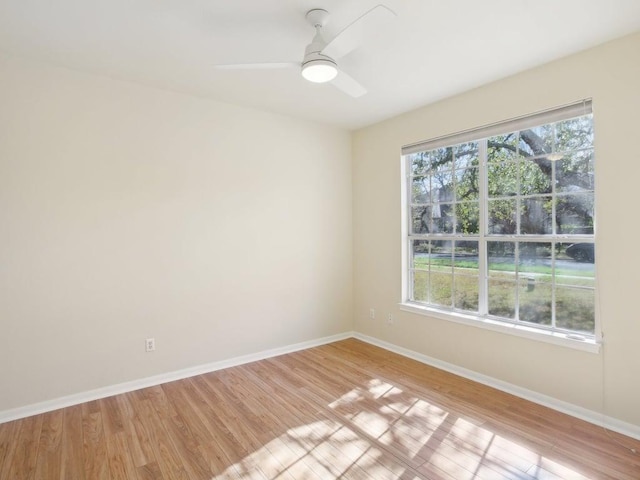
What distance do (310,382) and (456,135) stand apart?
264 centimetres

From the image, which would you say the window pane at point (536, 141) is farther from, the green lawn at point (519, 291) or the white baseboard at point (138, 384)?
the white baseboard at point (138, 384)

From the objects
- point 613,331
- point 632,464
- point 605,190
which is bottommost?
point 632,464

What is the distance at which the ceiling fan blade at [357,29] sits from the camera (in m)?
1.63

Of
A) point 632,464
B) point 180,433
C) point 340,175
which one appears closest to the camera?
point 632,464

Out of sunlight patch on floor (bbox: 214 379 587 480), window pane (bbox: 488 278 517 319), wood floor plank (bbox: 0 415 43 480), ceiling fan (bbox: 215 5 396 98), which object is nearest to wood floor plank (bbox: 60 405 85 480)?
wood floor plank (bbox: 0 415 43 480)

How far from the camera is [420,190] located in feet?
12.4

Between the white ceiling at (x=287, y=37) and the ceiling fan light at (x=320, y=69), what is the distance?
290 mm

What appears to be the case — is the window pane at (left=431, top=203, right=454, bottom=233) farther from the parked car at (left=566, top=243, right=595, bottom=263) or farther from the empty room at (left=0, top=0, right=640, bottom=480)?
the parked car at (left=566, top=243, right=595, bottom=263)

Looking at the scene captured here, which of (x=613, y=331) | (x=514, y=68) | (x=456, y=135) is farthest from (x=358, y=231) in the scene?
(x=613, y=331)

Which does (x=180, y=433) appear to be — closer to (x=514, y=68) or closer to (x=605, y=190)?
(x=605, y=190)

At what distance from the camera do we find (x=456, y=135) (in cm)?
330

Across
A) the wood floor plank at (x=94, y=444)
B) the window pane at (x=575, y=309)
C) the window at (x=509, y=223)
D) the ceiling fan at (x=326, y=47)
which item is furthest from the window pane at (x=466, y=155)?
the wood floor plank at (x=94, y=444)

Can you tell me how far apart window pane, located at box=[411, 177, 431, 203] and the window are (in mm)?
11

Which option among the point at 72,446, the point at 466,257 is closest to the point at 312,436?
the point at 72,446
